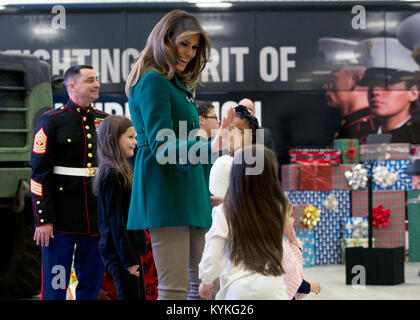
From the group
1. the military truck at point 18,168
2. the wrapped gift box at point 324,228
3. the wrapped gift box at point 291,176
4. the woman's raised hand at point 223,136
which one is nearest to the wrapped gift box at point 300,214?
the wrapped gift box at point 324,228

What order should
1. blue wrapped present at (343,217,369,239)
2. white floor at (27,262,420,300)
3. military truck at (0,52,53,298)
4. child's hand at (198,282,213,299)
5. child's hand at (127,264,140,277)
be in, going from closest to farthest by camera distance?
1. child's hand at (198,282,213,299)
2. child's hand at (127,264,140,277)
3. military truck at (0,52,53,298)
4. white floor at (27,262,420,300)
5. blue wrapped present at (343,217,369,239)

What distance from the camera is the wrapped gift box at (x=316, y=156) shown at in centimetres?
772

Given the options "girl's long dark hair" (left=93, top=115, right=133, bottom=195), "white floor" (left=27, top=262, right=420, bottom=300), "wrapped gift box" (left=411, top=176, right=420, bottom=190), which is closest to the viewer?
"girl's long dark hair" (left=93, top=115, right=133, bottom=195)

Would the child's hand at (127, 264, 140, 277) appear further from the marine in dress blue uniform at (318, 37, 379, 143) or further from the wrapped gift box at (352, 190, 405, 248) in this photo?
the marine in dress blue uniform at (318, 37, 379, 143)

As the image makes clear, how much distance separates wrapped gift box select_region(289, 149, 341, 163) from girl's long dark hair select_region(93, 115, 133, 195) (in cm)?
466

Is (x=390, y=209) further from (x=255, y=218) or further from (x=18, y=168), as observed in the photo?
(x=255, y=218)

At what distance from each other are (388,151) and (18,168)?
4376 mm

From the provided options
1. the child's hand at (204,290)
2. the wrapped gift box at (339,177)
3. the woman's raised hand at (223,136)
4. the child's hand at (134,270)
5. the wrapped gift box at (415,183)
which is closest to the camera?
the woman's raised hand at (223,136)

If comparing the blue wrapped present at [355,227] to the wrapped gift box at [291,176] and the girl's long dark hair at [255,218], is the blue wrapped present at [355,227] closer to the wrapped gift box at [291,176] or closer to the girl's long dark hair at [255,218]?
the wrapped gift box at [291,176]

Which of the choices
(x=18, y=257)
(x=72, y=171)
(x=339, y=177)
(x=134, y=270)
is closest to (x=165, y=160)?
(x=134, y=270)

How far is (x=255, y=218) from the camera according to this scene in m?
2.33

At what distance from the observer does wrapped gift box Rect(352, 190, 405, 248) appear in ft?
25.5

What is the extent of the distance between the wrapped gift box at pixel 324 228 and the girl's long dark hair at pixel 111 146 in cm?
457

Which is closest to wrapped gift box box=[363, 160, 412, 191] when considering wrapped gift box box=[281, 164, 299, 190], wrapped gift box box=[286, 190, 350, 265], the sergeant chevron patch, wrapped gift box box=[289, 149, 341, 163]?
wrapped gift box box=[289, 149, 341, 163]
